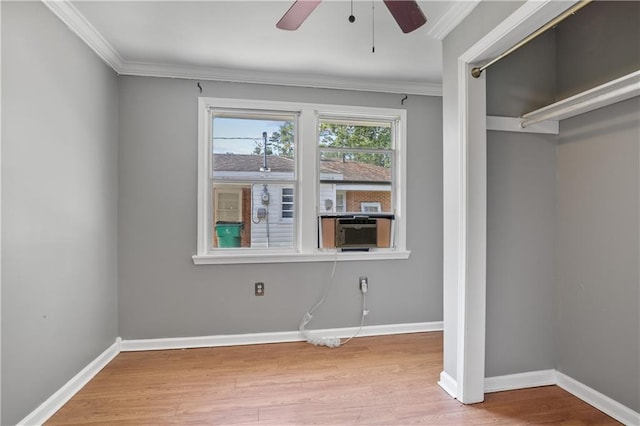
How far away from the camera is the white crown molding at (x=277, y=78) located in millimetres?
2674

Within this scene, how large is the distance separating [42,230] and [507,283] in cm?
288

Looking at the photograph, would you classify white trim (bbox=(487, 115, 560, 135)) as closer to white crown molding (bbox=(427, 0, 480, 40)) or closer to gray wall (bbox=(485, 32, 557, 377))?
gray wall (bbox=(485, 32, 557, 377))

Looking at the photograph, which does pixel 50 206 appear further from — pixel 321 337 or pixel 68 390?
pixel 321 337

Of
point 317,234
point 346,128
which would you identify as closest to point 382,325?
point 317,234

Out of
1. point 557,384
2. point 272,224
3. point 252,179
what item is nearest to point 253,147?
point 252,179

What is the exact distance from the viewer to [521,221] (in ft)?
6.86

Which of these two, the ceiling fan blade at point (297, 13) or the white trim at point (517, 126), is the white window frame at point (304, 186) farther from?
the ceiling fan blade at point (297, 13)

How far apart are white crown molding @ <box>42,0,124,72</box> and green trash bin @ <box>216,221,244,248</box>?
155 centimetres

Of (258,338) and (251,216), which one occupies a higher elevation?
(251,216)

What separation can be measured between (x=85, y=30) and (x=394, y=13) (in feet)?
6.76

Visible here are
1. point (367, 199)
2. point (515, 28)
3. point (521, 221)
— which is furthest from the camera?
point (367, 199)

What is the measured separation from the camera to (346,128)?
310 cm

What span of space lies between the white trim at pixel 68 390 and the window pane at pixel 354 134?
2.52 metres

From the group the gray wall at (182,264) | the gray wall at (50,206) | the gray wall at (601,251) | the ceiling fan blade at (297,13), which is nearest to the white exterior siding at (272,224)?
the gray wall at (182,264)
